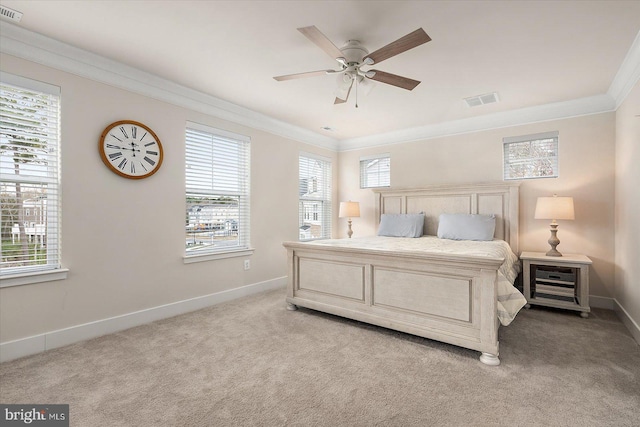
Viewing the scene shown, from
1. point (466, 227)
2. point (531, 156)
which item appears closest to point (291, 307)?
point (466, 227)

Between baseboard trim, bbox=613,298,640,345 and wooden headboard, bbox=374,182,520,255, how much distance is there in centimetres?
108

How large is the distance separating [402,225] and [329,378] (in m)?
2.90

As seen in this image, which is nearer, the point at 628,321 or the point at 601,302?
the point at 628,321

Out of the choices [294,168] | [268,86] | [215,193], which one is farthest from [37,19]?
[294,168]

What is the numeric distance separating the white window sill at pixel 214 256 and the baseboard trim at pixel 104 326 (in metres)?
0.44

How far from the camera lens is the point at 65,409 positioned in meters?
1.74

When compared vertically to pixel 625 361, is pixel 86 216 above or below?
above

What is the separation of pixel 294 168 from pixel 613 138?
4.02m

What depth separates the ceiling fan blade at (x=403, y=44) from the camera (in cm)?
186

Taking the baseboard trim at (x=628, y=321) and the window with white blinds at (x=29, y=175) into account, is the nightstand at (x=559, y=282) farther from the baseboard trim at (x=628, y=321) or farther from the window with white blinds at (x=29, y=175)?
the window with white blinds at (x=29, y=175)

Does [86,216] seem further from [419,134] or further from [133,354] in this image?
[419,134]

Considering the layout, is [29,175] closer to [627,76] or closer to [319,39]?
[319,39]

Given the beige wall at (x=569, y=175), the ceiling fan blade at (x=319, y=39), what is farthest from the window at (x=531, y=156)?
the ceiling fan blade at (x=319, y=39)

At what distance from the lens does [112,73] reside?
9.31ft
